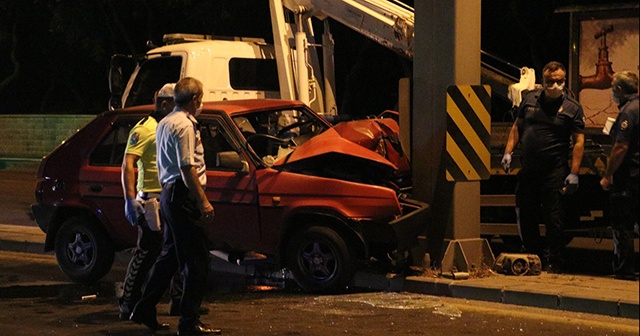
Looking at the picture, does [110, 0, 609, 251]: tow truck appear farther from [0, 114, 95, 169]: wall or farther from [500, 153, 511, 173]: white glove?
[0, 114, 95, 169]: wall

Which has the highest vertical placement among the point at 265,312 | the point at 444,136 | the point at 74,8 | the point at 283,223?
the point at 74,8

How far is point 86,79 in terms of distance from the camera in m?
36.1

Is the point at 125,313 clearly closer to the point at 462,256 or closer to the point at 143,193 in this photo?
the point at 143,193

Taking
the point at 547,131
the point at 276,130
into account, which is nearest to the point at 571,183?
the point at 547,131

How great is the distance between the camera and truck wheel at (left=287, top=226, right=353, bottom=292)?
10.3m

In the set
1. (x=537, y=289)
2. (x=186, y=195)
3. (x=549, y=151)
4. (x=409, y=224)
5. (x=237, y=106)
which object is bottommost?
(x=537, y=289)

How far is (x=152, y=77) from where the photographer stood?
15031 millimetres

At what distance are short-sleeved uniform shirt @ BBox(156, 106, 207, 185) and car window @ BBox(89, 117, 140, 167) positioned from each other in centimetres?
321

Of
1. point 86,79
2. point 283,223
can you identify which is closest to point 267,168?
point 283,223

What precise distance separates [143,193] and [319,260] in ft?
7.12

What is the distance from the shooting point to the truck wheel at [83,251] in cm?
1142

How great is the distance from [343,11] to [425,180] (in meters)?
4.06

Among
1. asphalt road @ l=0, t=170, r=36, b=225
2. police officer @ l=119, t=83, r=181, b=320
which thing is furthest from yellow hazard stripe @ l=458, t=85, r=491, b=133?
asphalt road @ l=0, t=170, r=36, b=225

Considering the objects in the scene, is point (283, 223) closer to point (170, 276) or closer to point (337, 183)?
point (337, 183)
